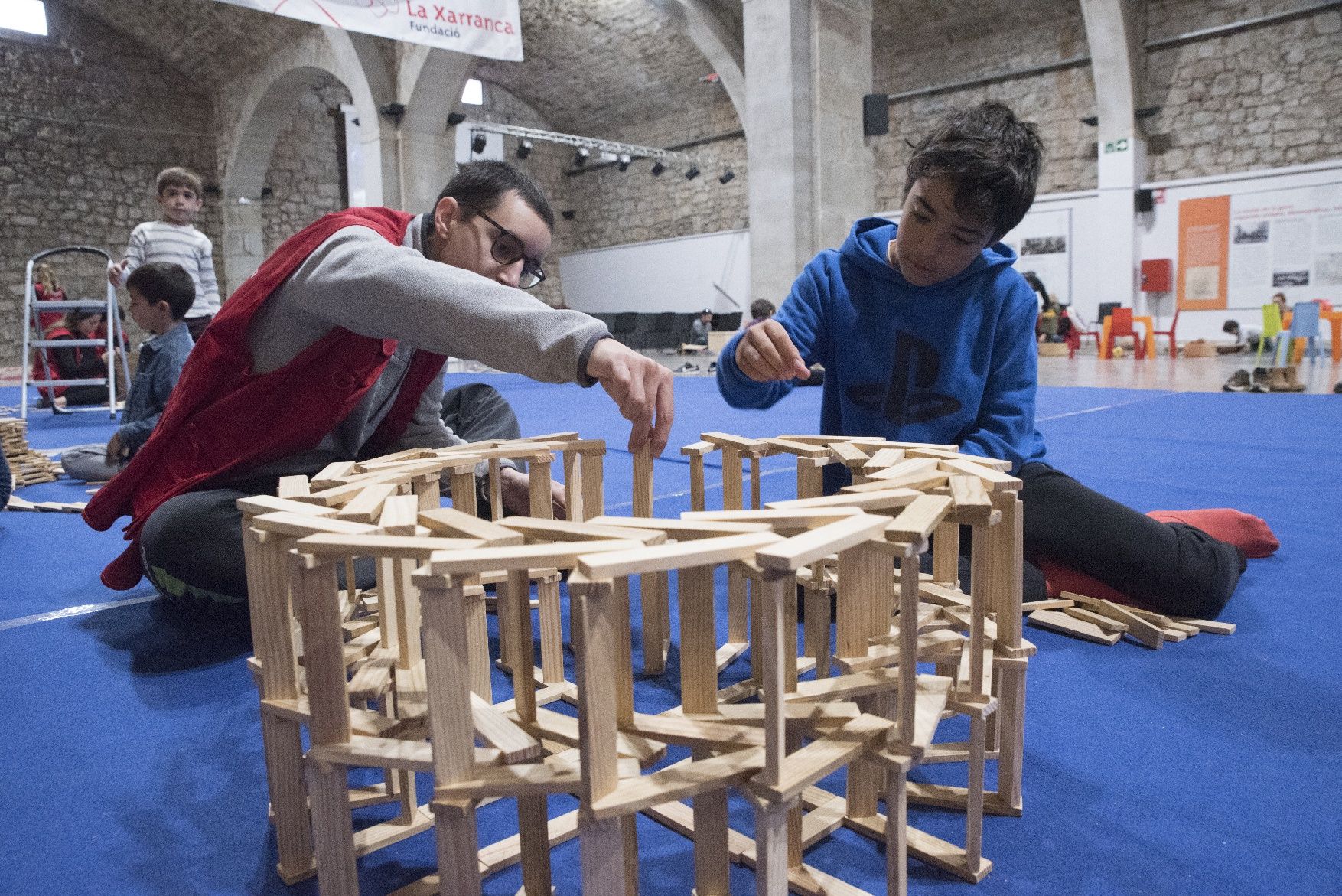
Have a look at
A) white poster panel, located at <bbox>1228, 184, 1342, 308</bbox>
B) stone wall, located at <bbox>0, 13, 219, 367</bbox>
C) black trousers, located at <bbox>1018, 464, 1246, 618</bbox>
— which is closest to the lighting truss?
stone wall, located at <bbox>0, 13, 219, 367</bbox>

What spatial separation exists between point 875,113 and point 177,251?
505cm

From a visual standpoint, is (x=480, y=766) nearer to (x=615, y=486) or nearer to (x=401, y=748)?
(x=401, y=748)

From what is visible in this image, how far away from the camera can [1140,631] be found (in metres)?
1.61

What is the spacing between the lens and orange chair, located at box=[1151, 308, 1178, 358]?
10.4 meters

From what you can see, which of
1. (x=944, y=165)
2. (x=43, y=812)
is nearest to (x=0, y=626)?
(x=43, y=812)

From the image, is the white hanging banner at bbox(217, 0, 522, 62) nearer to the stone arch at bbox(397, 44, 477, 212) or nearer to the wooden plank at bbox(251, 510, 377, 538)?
the stone arch at bbox(397, 44, 477, 212)

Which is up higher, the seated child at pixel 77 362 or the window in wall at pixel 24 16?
the window in wall at pixel 24 16

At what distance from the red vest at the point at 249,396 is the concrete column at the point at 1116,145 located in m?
10.9

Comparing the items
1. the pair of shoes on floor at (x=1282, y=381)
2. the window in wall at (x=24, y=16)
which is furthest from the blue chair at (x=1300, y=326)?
the window in wall at (x=24, y=16)

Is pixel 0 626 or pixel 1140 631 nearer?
pixel 1140 631

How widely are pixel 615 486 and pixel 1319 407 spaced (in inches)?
163

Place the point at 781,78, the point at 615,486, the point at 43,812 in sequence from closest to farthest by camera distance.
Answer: the point at 43,812 → the point at 615,486 → the point at 781,78

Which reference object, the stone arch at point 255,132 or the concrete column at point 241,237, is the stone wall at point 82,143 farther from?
the stone arch at point 255,132

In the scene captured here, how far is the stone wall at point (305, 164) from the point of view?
1328 cm
